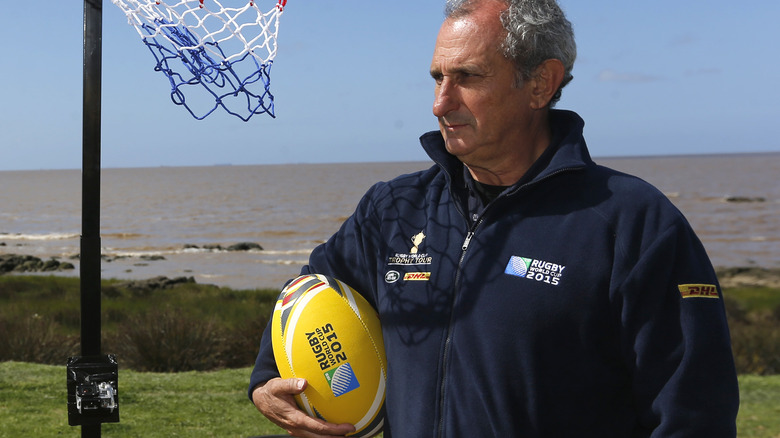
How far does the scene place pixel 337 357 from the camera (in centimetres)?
284

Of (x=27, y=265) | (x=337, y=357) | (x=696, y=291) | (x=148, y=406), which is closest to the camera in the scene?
(x=696, y=291)

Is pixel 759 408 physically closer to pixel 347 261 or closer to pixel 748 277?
pixel 347 261

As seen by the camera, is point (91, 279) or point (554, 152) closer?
point (554, 152)

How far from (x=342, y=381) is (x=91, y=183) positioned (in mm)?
1141

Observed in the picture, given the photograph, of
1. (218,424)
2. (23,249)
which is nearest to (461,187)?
(218,424)

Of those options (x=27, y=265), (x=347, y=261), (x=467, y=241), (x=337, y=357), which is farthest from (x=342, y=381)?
(x=27, y=265)

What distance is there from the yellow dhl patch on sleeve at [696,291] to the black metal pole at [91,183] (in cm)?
198

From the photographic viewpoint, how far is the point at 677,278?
218cm

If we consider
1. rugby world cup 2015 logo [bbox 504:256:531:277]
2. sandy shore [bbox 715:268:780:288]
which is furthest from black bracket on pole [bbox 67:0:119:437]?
sandy shore [bbox 715:268:780:288]

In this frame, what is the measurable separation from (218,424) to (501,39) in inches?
208

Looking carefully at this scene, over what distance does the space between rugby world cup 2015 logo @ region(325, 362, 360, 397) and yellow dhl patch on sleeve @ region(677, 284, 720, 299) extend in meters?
1.18

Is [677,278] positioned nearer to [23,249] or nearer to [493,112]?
[493,112]

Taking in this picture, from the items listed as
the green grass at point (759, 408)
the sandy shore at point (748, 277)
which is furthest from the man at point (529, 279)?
the sandy shore at point (748, 277)

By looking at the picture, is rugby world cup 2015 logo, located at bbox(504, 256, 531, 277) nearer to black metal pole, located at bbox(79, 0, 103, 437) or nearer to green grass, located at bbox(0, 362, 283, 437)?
black metal pole, located at bbox(79, 0, 103, 437)
